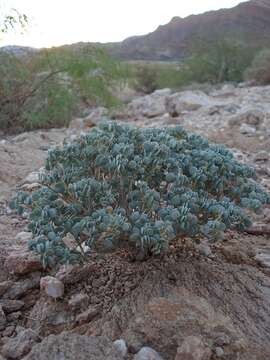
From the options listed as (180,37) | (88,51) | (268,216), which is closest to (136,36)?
(180,37)

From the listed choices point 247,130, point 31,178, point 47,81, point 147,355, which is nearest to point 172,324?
point 147,355

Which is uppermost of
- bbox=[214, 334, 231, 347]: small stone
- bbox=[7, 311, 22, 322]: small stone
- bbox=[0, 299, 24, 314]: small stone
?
bbox=[214, 334, 231, 347]: small stone

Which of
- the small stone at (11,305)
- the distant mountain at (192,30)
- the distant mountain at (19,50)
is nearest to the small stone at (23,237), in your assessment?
the small stone at (11,305)

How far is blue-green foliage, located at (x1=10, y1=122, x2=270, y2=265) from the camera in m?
1.99

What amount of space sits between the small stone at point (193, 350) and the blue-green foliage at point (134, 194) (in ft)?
1.19

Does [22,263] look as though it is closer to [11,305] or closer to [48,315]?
[11,305]

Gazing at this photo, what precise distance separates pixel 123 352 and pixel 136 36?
4733 centimetres

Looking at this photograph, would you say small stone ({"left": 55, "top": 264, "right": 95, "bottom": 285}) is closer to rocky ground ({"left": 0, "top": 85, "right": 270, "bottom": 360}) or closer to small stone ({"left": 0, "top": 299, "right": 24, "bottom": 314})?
rocky ground ({"left": 0, "top": 85, "right": 270, "bottom": 360})

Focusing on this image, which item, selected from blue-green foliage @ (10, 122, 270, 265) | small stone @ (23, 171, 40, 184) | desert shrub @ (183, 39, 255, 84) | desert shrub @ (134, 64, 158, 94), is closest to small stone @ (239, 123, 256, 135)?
small stone @ (23, 171, 40, 184)

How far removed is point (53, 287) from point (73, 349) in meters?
0.61

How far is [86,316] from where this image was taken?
204cm

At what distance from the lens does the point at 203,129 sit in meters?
6.74

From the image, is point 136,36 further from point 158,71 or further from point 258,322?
point 258,322

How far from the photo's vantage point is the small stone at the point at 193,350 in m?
1.66
